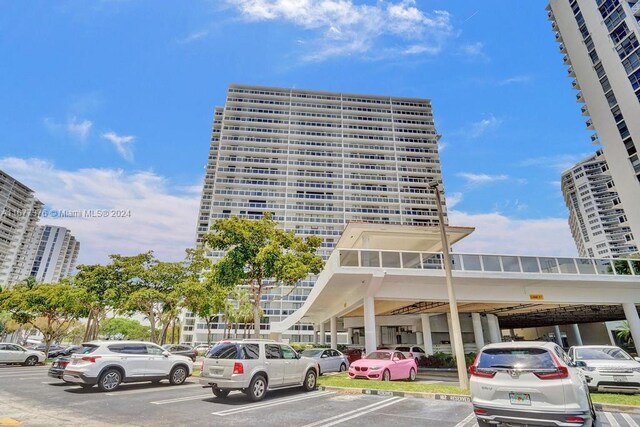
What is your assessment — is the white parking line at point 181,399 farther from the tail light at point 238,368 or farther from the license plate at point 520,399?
the license plate at point 520,399

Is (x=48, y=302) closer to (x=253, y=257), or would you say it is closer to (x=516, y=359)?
(x=253, y=257)

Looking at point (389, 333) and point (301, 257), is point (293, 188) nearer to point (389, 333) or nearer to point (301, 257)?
point (389, 333)

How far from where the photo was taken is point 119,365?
11.2 meters

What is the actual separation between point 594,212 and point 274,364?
142 metres

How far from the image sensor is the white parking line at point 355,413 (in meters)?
6.94

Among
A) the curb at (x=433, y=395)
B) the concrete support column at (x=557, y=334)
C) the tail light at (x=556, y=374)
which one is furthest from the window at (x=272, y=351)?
the concrete support column at (x=557, y=334)

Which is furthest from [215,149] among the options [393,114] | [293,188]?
[393,114]

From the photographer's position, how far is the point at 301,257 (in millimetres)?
20938

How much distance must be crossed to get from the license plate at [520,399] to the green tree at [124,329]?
10939cm

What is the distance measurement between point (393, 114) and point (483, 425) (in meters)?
89.9

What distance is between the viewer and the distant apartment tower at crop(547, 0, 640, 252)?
37.3m

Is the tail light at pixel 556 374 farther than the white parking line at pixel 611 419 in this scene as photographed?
No

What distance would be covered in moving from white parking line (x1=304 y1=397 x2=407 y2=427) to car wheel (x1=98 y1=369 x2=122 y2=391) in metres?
8.16

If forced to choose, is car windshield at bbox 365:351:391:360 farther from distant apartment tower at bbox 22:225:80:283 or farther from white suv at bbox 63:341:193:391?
distant apartment tower at bbox 22:225:80:283
